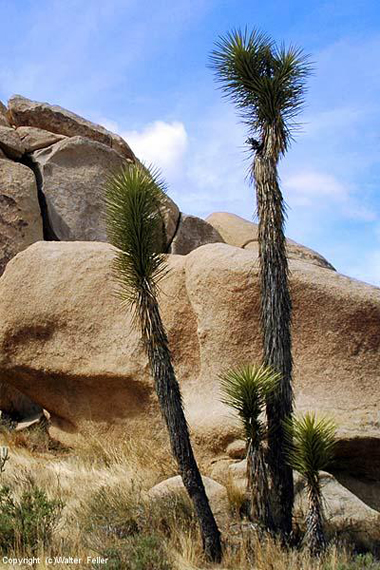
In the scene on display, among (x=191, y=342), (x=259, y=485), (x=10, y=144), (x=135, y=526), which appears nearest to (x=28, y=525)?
(x=135, y=526)

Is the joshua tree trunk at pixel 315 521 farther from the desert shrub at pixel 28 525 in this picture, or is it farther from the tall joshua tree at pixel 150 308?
the desert shrub at pixel 28 525

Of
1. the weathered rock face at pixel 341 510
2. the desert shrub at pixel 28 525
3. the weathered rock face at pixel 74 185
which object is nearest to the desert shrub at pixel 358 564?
the weathered rock face at pixel 341 510

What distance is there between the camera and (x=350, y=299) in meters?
9.62

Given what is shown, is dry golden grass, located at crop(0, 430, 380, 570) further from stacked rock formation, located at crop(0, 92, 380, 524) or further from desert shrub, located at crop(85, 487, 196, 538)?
stacked rock formation, located at crop(0, 92, 380, 524)

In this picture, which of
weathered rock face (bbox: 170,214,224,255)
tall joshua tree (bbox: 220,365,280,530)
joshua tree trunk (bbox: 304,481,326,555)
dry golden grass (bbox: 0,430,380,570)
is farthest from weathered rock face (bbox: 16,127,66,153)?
joshua tree trunk (bbox: 304,481,326,555)

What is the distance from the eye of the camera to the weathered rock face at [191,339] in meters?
9.33

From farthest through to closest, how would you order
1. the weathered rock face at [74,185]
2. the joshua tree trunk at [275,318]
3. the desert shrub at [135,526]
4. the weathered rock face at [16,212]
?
the weathered rock face at [74,185] → the weathered rock face at [16,212] → the joshua tree trunk at [275,318] → the desert shrub at [135,526]

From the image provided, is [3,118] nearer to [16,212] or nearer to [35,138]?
[35,138]

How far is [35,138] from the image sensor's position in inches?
643

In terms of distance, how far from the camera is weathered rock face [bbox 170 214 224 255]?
16.4m

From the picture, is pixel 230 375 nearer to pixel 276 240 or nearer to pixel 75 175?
pixel 276 240

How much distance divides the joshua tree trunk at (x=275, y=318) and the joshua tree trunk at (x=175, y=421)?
67 cm

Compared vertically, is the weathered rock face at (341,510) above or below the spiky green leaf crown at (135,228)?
below

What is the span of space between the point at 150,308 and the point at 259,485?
1.88 meters
